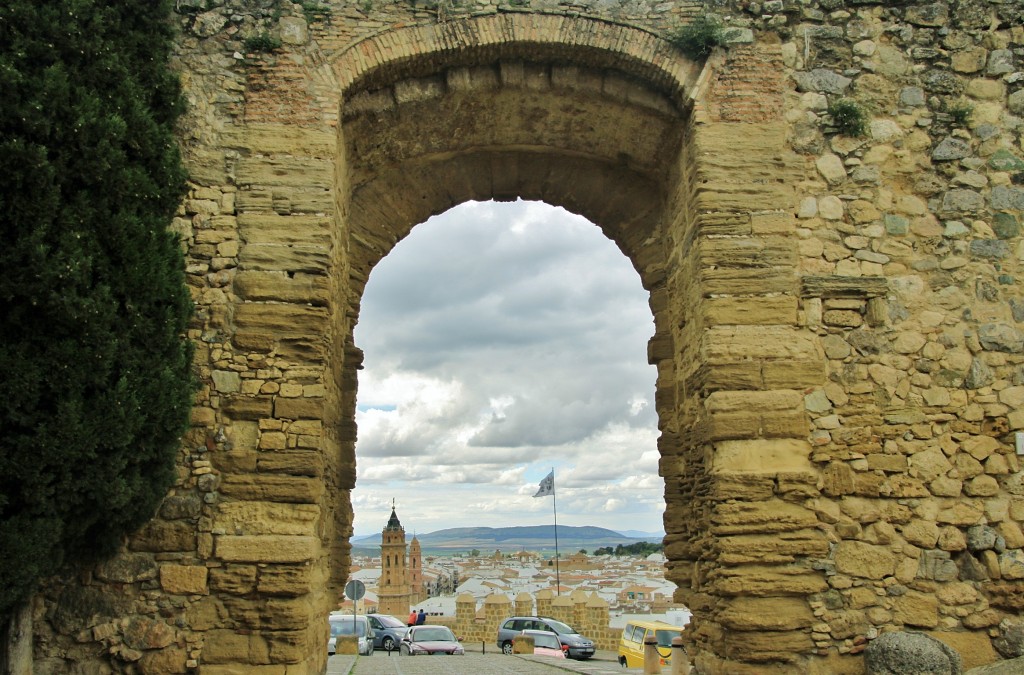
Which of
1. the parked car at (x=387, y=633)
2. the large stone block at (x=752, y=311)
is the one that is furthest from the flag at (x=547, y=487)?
the large stone block at (x=752, y=311)

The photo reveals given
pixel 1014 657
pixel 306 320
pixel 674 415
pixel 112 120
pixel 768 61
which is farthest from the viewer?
pixel 674 415

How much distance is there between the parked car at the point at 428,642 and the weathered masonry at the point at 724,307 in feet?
43.3

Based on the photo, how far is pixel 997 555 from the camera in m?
5.53

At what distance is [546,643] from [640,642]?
8.99 feet

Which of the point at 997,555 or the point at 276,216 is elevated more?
the point at 276,216

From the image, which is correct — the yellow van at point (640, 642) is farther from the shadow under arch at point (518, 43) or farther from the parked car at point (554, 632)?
the shadow under arch at point (518, 43)

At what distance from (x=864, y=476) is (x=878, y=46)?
316 centimetres

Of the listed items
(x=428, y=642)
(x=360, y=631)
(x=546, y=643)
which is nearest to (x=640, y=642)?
(x=546, y=643)

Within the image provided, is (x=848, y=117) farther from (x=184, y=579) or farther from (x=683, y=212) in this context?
(x=184, y=579)

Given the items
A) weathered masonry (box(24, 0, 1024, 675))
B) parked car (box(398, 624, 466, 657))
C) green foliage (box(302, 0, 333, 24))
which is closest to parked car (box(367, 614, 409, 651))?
parked car (box(398, 624, 466, 657))

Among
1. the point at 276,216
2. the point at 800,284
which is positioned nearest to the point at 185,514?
the point at 276,216

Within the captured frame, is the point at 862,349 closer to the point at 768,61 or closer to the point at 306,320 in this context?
the point at 768,61

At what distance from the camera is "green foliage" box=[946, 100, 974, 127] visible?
6195mm

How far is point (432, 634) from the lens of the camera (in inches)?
768
